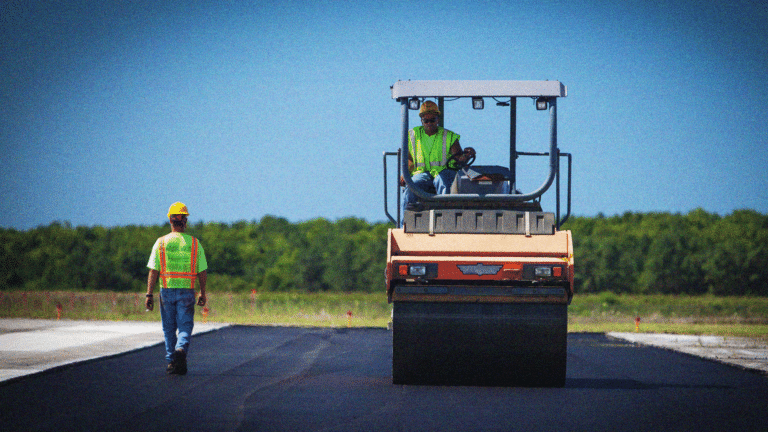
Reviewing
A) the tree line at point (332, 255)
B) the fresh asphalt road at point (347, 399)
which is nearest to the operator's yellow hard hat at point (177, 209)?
the fresh asphalt road at point (347, 399)

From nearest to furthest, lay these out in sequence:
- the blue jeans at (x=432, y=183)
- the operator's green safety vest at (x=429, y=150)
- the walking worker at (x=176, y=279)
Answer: the blue jeans at (x=432, y=183), the walking worker at (x=176, y=279), the operator's green safety vest at (x=429, y=150)

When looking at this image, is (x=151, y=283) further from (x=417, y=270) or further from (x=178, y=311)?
(x=417, y=270)

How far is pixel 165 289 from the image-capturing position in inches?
455

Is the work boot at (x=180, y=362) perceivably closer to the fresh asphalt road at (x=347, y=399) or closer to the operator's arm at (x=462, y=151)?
the fresh asphalt road at (x=347, y=399)

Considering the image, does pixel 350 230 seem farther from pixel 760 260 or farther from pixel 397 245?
pixel 397 245

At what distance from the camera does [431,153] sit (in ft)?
38.5

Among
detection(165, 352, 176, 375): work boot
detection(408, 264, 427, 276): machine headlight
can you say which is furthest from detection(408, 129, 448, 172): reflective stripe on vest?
detection(165, 352, 176, 375): work boot

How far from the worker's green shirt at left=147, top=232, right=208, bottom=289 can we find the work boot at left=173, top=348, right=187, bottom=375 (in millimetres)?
819

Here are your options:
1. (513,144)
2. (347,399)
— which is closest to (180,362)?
(347,399)

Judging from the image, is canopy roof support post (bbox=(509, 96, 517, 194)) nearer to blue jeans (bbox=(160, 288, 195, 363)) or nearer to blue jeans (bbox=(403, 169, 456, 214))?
blue jeans (bbox=(403, 169, 456, 214))

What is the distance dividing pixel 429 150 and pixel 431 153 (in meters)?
0.04

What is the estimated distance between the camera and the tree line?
100m

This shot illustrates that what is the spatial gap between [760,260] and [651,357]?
92135 millimetres

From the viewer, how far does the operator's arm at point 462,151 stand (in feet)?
38.7
